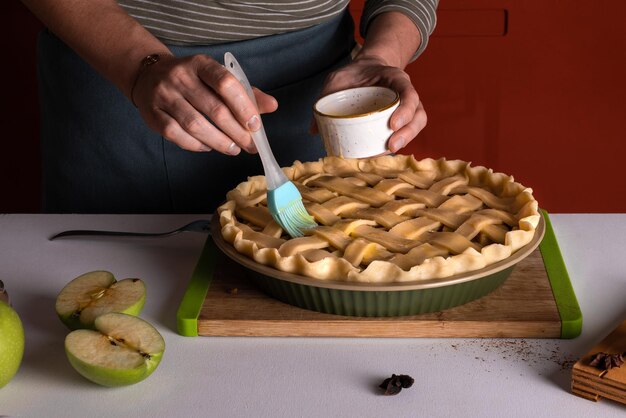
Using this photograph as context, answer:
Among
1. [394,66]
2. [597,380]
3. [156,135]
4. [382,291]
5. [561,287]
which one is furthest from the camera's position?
[156,135]

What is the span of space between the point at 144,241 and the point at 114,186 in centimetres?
34

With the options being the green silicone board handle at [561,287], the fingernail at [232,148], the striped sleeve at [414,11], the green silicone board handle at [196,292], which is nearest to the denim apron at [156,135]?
the striped sleeve at [414,11]

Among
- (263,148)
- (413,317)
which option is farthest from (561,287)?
(263,148)

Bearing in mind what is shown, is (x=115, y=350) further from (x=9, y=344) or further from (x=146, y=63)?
(x=146, y=63)

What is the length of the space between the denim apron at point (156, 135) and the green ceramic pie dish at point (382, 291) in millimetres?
514

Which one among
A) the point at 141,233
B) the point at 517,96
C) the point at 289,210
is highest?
the point at 289,210

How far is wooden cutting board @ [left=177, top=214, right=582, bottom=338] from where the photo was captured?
1.06m

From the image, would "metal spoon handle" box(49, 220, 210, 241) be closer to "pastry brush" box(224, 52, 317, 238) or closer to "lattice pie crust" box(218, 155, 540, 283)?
"lattice pie crust" box(218, 155, 540, 283)

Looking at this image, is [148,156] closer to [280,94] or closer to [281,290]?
[280,94]

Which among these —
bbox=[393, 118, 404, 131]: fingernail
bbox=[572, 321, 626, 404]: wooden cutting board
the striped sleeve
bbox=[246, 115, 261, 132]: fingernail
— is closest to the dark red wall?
the striped sleeve

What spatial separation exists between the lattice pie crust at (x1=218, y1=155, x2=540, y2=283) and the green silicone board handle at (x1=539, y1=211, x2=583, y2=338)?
7 cm

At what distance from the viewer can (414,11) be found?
162 cm

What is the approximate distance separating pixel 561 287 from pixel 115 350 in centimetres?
56

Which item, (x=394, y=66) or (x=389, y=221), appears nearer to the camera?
(x=389, y=221)
